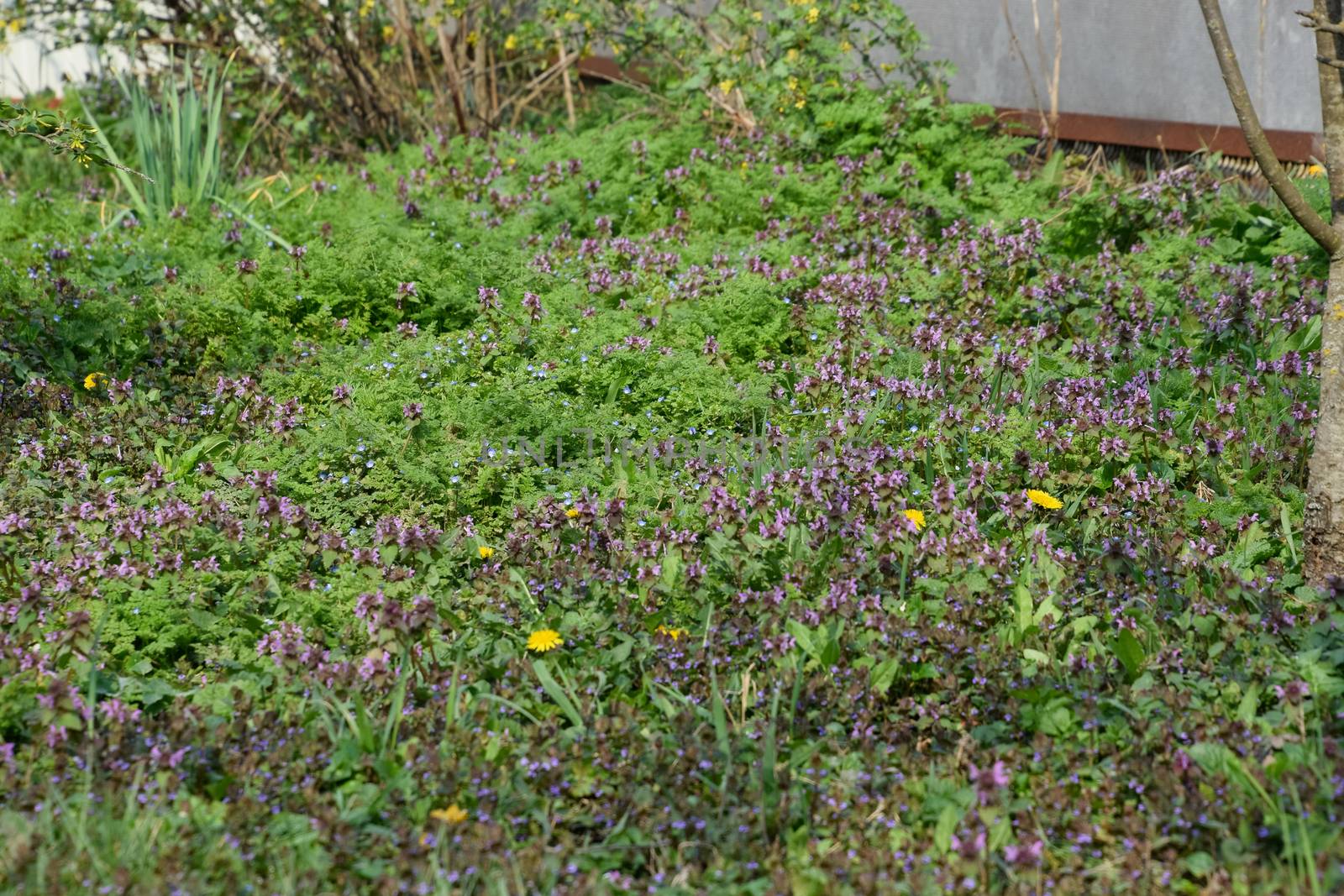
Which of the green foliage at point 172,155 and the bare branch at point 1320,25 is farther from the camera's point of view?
the green foliage at point 172,155

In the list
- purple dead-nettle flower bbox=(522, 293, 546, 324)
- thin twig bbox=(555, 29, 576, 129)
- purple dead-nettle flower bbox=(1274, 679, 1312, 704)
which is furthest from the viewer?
thin twig bbox=(555, 29, 576, 129)

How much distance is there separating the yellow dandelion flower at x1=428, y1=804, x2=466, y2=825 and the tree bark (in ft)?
7.49

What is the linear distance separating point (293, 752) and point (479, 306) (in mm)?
2604

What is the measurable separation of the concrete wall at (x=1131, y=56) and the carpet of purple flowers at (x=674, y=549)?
0.65m

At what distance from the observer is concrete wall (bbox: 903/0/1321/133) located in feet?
20.8

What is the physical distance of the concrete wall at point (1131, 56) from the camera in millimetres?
6328

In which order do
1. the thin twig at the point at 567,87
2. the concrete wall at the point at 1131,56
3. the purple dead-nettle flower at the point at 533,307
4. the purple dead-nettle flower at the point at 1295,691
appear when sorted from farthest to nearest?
the thin twig at the point at 567,87 < the concrete wall at the point at 1131,56 < the purple dead-nettle flower at the point at 533,307 < the purple dead-nettle flower at the point at 1295,691

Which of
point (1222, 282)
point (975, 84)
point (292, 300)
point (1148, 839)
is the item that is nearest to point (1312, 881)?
point (1148, 839)

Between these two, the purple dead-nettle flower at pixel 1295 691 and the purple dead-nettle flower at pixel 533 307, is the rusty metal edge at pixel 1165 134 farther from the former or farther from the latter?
the purple dead-nettle flower at pixel 1295 691

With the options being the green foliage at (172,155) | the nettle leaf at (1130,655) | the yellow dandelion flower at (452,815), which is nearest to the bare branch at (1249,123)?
the nettle leaf at (1130,655)

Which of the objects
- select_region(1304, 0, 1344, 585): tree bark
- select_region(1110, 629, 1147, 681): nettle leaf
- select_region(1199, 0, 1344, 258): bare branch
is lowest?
select_region(1110, 629, 1147, 681): nettle leaf

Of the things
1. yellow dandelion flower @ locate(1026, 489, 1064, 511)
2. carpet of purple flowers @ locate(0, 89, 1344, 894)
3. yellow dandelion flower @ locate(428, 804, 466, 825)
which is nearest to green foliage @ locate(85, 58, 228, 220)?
carpet of purple flowers @ locate(0, 89, 1344, 894)

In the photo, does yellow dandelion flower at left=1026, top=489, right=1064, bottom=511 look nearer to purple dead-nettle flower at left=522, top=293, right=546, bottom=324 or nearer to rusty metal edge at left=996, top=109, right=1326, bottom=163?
purple dead-nettle flower at left=522, top=293, right=546, bottom=324

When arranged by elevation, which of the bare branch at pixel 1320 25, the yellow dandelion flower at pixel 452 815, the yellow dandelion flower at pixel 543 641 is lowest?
the yellow dandelion flower at pixel 452 815
